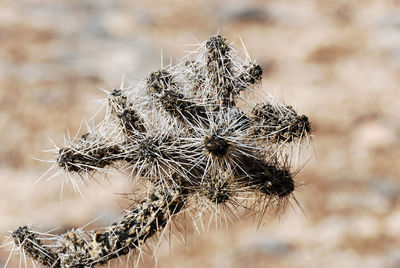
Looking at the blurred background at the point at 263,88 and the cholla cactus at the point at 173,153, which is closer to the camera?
the cholla cactus at the point at 173,153

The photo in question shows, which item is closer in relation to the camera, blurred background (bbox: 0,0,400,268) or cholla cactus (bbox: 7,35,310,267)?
cholla cactus (bbox: 7,35,310,267)

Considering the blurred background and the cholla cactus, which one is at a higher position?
the blurred background

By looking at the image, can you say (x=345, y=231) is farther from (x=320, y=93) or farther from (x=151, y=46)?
(x=151, y=46)

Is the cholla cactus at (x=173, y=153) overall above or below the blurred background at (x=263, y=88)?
below

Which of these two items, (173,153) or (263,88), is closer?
(173,153)

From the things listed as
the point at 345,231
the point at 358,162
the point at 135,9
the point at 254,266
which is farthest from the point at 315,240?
the point at 135,9
